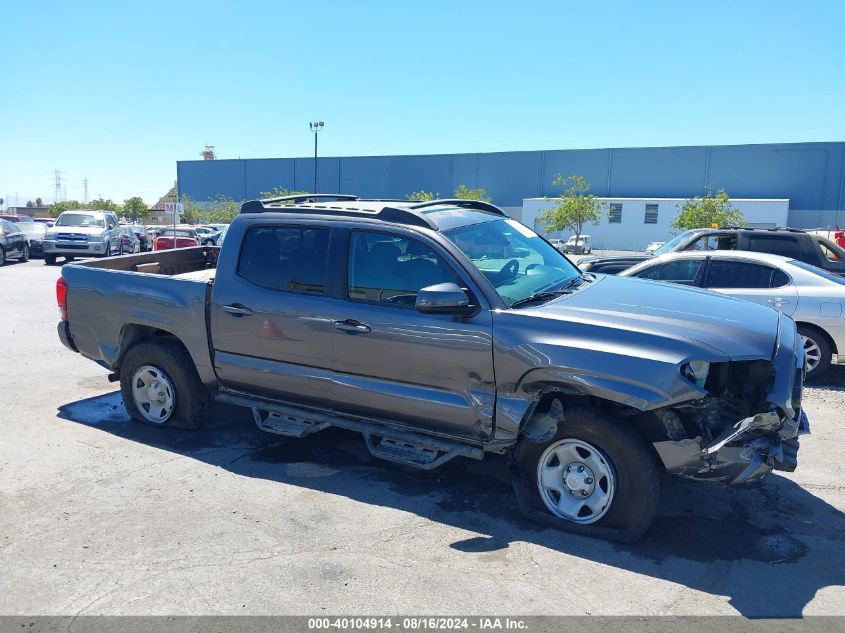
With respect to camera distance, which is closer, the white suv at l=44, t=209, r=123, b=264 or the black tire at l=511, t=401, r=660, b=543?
the black tire at l=511, t=401, r=660, b=543

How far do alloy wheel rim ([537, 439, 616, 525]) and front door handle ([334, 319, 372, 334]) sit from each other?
1.44 m

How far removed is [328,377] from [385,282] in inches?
32.1

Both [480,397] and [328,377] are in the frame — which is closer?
[480,397]

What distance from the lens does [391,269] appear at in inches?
182

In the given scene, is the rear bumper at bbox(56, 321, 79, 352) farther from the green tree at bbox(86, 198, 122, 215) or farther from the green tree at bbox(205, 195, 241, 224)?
the green tree at bbox(86, 198, 122, 215)

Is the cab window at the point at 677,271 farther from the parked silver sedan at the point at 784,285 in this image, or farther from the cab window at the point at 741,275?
the cab window at the point at 741,275

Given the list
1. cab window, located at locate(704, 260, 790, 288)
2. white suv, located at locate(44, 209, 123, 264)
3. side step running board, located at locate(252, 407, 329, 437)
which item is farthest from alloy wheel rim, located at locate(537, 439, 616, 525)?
white suv, located at locate(44, 209, 123, 264)

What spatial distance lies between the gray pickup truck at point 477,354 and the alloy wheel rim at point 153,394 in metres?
0.04

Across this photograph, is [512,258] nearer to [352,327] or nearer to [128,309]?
[352,327]

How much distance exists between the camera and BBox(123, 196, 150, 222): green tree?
224 ft

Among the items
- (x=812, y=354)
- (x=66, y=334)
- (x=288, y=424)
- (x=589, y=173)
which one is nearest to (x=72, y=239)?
(x=66, y=334)

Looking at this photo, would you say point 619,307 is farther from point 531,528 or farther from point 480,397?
point 531,528

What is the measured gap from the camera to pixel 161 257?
700 centimetres

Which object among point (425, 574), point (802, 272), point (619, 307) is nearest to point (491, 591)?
point (425, 574)
